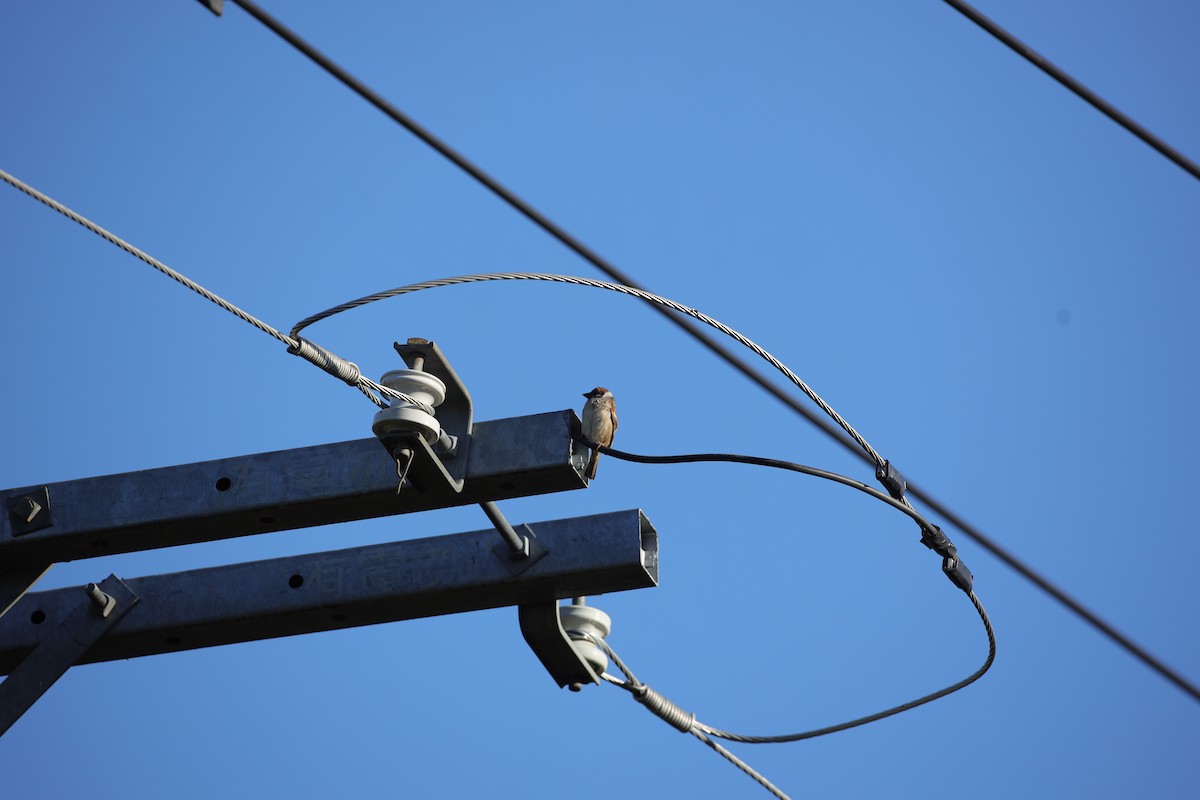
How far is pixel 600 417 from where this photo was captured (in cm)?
627

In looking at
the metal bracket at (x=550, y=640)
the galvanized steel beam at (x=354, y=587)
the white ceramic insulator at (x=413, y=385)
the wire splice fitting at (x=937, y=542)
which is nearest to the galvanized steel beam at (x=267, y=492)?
the white ceramic insulator at (x=413, y=385)

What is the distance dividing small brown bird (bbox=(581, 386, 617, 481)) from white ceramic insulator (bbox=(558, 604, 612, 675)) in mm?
652

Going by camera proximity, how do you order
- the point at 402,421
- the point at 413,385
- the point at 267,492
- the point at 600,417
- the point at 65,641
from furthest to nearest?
the point at 600,417, the point at 65,641, the point at 267,492, the point at 413,385, the point at 402,421

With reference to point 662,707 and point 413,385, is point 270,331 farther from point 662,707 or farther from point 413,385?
point 662,707

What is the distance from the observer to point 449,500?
5613 millimetres

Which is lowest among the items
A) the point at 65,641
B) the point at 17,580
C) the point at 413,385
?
the point at 65,641

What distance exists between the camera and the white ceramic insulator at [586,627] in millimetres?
6293

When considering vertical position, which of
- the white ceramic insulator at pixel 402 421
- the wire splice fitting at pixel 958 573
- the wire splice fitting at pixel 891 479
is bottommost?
the white ceramic insulator at pixel 402 421

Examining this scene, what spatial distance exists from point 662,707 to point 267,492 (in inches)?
71.4

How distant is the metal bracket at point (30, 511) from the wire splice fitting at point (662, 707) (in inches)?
87.3

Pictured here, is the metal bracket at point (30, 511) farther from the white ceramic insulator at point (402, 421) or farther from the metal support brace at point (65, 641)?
the white ceramic insulator at point (402, 421)

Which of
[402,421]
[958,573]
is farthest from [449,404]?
[958,573]

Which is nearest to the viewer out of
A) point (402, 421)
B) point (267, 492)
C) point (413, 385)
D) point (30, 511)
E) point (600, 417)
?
point (402, 421)

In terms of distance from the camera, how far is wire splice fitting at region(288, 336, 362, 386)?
577 centimetres
